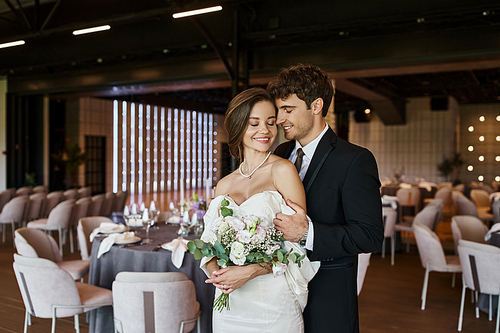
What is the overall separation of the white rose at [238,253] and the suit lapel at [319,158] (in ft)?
1.51

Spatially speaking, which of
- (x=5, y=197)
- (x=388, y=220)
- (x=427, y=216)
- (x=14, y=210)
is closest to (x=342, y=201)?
(x=427, y=216)

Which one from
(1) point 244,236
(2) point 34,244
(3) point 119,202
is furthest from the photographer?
(3) point 119,202

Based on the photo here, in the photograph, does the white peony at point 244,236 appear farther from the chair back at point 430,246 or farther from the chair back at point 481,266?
the chair back at point 430,246

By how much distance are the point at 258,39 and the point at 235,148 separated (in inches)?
264

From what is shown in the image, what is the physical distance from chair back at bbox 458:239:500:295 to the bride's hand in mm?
Answer: 3123

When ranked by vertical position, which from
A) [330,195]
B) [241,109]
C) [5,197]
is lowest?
[5,197]

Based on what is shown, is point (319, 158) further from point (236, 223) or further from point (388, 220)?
point (388, 220)

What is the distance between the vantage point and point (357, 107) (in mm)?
17969

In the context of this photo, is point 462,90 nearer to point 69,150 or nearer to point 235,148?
point 69,150

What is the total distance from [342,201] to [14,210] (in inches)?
306

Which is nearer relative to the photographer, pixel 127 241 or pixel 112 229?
pixel 127 241

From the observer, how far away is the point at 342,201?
1.81 metres

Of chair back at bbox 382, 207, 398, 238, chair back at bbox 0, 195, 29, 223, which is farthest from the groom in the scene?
chair back at bbox 0, 195, 29, 223

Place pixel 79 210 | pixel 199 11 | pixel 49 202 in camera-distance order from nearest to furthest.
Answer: pixel 199 11
pixel 79 210
pixel 49 202
